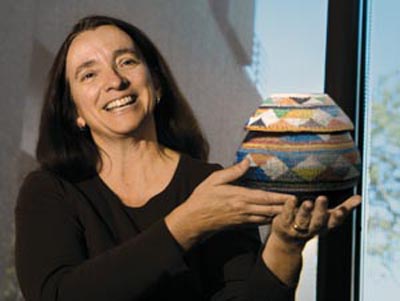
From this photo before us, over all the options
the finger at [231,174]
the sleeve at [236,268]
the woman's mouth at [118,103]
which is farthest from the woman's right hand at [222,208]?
the woman's mouth at [118,103]

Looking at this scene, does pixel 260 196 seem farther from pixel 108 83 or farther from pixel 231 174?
pixel 108 83

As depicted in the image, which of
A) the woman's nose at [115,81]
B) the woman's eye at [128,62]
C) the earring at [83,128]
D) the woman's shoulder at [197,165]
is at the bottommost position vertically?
the woman's shoulder at [197,165]

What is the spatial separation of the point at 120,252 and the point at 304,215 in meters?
0.27

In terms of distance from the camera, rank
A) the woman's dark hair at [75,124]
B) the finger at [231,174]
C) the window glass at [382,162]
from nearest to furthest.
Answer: the finger at [231,174], the woman's dark hair at [75,124], the window glass at [382,162]

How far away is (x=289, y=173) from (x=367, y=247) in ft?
3.60

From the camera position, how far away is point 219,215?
103 centimetres

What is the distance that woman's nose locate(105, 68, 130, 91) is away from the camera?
121 centimetres

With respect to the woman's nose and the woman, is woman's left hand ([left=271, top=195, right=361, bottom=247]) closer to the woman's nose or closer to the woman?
the woman

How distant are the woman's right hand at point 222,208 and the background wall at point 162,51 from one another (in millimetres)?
1119

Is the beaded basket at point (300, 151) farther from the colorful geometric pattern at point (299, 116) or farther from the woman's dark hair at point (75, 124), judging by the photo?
the woman's dark hair at point (75, 124)

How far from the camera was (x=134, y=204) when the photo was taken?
1.25 metres

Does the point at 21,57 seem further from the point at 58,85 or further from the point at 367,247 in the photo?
the point at 367,247

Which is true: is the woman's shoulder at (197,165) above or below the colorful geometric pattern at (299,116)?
below

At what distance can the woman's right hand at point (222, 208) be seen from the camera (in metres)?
1.01
